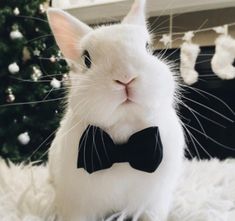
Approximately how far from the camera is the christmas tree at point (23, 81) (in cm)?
160

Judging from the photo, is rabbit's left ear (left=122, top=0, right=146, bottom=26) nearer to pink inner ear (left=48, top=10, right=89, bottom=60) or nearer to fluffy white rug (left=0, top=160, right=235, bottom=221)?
pink inner ear (left=48, top=10, right=89, bottom=60)

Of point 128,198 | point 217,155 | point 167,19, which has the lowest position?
point 217,155

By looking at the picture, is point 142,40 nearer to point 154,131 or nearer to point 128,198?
point 154,131

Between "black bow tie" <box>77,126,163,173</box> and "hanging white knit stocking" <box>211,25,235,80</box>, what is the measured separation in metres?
0.81

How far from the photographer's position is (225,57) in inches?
56.8

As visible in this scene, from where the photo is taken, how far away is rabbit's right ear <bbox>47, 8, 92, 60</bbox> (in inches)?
30.7

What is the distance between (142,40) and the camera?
702 millimetres

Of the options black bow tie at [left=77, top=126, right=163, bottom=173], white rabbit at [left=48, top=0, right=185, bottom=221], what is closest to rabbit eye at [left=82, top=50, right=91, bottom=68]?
white rabbit at [left=48, top=0, right=185, bottom=221]

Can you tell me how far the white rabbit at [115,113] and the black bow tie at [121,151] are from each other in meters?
0.01

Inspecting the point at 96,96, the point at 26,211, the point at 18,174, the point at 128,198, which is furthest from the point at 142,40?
the point at 18,174

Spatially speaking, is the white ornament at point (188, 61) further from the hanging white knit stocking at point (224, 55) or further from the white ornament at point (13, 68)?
the white ornament at point (13, 68)

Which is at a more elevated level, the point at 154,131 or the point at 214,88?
the point at 154,131

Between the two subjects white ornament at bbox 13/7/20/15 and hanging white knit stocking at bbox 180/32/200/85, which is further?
white ornament at bbox 13/7/20/15

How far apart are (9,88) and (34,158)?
30 cm
